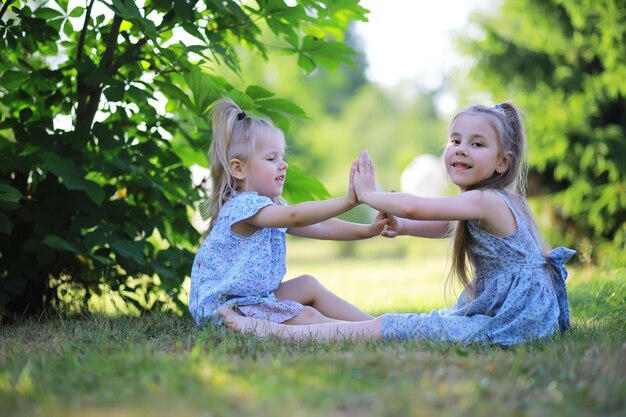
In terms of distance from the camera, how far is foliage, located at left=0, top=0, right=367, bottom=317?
3311 mm

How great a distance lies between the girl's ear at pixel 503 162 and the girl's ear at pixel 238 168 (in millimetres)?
1290

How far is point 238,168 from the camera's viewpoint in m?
3.46

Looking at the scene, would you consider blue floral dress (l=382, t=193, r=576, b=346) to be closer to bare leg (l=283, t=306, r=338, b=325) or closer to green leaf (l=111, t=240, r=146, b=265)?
bare leg (l=283, t=306, r=338, b=325)

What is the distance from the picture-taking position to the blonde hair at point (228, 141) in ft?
11.2

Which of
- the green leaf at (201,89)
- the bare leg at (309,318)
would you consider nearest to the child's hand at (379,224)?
the bare leg at (309,318)

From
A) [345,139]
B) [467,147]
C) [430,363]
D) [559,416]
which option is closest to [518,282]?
[467,147]

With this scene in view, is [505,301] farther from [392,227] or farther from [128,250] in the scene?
[128,250]

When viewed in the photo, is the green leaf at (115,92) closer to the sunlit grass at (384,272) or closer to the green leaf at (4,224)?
the green leaf at (4,224)

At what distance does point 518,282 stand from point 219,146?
1645mm

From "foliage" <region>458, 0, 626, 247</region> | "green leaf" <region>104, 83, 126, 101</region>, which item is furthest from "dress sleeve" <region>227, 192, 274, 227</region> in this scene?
"foliage" <region>458, 0, 626, 247</region>

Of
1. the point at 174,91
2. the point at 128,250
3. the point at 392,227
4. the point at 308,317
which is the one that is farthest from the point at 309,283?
the point at 174,91

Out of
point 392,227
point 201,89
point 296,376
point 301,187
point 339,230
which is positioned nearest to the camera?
point 296,376

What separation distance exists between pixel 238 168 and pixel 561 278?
170cm

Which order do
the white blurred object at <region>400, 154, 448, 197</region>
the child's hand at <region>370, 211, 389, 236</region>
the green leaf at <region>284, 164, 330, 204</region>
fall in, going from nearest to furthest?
the child's hand at <region>370, 211, 389, 236</region>
the green leaf at <region>284, 164, 330, 204</region>
the white blurred object at <region>400, 154, 448, 197</region>
